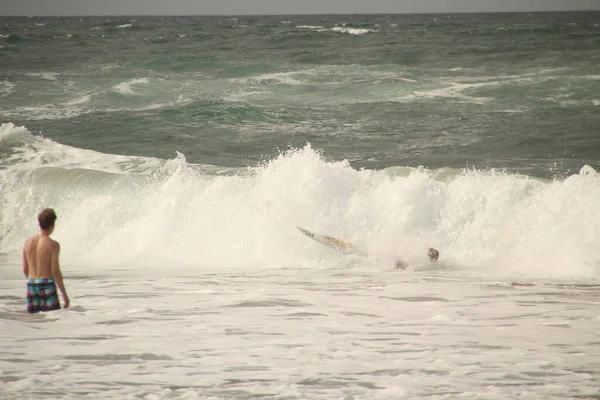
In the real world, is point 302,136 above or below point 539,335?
above

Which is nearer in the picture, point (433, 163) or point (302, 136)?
point (433, 163)

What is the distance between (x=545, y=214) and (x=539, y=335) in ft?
16.2

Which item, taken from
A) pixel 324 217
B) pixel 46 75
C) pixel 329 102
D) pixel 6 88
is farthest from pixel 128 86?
pixel 324 217

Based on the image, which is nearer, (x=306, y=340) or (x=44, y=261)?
(x=306, y=340)

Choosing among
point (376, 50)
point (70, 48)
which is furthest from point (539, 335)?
point (70, 48)

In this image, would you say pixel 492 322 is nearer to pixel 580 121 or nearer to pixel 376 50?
pixel 580 121

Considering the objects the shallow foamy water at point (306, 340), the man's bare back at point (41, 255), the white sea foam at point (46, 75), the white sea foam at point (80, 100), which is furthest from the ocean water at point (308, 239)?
the white sea foam at point (46, 75)

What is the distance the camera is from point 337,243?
11430 mm

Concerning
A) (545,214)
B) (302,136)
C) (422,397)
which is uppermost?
(302,136)

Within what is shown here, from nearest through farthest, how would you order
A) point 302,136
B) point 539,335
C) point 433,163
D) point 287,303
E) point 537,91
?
point 539,335, point 287,303, point 433,163, point 302,136, point 537,91

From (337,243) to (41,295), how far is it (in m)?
4.80

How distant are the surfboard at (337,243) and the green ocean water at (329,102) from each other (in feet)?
19.5

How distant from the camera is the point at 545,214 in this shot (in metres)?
11.9

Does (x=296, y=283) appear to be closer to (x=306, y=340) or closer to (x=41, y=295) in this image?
(x=306, y=340)
